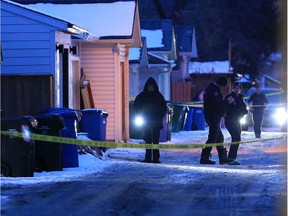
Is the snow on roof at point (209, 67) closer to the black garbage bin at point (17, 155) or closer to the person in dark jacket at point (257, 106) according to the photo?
the person in dark jacket at point (257, 106)

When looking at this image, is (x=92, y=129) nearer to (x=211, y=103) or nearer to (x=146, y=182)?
(x=211, y=103)

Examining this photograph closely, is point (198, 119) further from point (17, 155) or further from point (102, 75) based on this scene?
point (17, 155)

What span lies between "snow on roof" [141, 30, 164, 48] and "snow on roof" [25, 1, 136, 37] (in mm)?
16728

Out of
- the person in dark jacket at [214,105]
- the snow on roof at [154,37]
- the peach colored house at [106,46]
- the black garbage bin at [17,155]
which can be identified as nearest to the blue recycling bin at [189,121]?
the peach colored house at [106,46]

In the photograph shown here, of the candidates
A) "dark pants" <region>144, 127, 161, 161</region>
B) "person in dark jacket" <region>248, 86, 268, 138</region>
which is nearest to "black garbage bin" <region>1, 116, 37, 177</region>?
"dark pants" <region>144, 127, 161, 161</region>

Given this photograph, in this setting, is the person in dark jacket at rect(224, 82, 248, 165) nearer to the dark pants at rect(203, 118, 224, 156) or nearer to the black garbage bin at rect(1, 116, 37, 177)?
the dark pants at rect(203, 118, 224, 156)

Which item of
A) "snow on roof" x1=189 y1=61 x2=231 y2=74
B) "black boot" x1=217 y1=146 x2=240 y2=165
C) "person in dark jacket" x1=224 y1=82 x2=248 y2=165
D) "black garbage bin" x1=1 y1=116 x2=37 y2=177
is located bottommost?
"black boot" x1=217 y1=146 x2=240 y2=165

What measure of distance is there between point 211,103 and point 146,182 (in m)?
4.71

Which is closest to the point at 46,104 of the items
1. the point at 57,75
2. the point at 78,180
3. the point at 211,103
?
the point at 57,75

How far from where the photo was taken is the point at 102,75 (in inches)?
875

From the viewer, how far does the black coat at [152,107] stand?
1725 centimetres

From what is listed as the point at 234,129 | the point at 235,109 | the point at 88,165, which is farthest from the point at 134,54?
the point at 88,165

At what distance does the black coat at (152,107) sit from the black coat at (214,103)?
1.08 meters

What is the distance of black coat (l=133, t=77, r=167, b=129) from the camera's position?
17.2m
